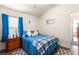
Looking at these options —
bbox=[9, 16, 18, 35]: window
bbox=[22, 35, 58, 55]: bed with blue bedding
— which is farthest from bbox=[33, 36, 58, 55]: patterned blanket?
bbox=[9, 16, 18, 35]: window

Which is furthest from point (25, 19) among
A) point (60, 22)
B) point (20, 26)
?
point (60, 22)

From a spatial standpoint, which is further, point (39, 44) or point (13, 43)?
point (13, 43)


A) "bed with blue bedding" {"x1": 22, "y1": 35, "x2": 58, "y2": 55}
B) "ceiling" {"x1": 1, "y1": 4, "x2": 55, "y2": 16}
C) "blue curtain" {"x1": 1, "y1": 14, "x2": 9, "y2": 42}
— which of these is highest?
"ceiling" {"x1": 1, "y1": 4, "x2": 55, "y2": 16}

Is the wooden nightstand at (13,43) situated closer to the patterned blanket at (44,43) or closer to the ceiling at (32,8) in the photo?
the patterned blanket at (44,43)

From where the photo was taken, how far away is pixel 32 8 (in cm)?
146

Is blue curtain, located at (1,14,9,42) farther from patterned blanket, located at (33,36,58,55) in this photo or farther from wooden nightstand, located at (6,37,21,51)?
patterned blanket, located at (33,36,58,55)

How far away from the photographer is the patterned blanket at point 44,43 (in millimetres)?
1337

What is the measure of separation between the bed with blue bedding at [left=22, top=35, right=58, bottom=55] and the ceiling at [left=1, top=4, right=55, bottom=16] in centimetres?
42

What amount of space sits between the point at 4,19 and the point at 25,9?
0.37 m

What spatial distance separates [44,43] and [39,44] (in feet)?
0.28

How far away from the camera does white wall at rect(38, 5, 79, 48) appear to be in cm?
142

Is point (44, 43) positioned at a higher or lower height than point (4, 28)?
lower

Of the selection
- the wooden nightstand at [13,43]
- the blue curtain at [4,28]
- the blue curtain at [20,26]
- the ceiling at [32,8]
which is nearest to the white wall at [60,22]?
the ceiling at [32,8]

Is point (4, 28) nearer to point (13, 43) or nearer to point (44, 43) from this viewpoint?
point (13, 43)
